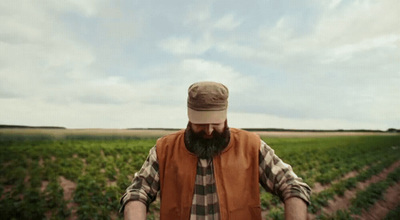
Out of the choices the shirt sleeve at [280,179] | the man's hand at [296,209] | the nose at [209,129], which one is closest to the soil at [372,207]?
the shirt sleeve at [280,179]

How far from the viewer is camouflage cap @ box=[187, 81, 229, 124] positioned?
193cm

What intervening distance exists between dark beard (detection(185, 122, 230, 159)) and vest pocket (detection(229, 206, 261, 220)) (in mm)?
415

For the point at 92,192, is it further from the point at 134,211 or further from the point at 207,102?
the point at 207,102

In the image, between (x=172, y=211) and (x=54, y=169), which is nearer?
(x=172, y=211)

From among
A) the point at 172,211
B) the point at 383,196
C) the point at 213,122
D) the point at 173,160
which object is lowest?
the point at 383,196

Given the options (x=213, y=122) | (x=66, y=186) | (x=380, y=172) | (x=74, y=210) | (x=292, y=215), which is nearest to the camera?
(x=292, y=215)

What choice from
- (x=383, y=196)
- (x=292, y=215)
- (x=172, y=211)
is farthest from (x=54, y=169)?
(x=383, y=196)

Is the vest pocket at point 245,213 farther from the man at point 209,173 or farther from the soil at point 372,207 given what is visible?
the soil at point 372,207

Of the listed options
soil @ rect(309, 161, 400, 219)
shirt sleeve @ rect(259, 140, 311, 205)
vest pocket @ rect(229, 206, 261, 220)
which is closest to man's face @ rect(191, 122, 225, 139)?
shirt sleeve @ rect(259, 140, 311, 205)

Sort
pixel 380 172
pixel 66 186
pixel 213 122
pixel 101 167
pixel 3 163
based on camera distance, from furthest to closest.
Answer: pixel 380 172
pixel 101 167
pixel 3 163
pixel 66 186
pixel 213 122

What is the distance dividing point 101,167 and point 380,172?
47.4ft

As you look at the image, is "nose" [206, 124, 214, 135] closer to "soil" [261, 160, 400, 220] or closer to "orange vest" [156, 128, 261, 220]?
"orange vest" [156, 128, 261, 220]

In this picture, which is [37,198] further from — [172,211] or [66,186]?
[172,211]

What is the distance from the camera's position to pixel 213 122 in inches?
77.5
